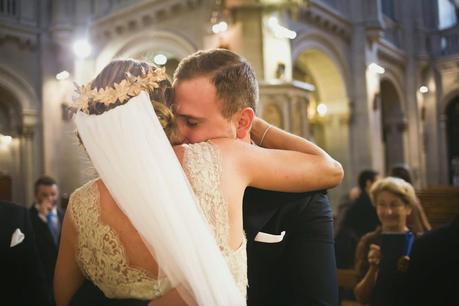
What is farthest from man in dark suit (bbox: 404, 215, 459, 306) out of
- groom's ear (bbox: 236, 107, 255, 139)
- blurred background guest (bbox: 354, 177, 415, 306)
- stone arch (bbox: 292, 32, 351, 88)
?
stone arch (bbox: 292, 32, 351, 88)

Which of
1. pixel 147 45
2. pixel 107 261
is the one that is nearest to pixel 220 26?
pixel 147 45

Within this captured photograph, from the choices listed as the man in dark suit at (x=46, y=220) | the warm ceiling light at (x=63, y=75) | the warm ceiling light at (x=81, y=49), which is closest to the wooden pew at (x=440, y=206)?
the man in dark suit at (x=46, y=220)

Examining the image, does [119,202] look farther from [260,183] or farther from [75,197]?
[260,183]

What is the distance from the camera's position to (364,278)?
9.95ft

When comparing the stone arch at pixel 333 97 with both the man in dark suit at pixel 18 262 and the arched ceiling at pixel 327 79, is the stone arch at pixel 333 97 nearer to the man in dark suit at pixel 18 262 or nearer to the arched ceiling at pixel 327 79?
the arched ceiling at pixel 327 79

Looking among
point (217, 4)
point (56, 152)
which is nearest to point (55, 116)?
point (56, 152)

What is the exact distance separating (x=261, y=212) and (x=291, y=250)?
16cm

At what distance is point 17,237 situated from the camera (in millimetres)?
2047

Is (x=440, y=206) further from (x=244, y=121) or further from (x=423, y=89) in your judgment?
(x=423, y=89)

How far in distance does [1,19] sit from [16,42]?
2.10 ft

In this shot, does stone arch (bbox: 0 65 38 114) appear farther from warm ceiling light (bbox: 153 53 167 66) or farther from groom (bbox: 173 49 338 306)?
groom (bbox: 173 49 338 306)

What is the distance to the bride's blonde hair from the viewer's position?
141 centimetres

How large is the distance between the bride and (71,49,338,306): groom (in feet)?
0.28

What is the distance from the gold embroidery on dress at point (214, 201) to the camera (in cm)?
136
